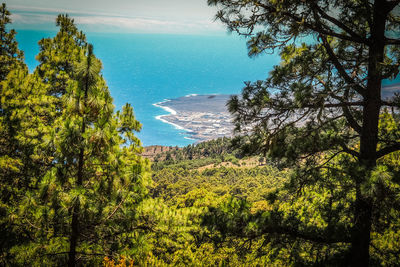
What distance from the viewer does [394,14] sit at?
13.6 ft

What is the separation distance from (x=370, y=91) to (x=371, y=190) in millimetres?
1459

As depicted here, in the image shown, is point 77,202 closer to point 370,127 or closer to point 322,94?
point 322,94

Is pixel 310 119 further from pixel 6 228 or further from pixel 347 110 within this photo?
pixel 6 228

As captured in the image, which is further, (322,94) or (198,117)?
(198,117)

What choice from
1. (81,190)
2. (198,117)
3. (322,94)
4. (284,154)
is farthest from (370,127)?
(198,117)

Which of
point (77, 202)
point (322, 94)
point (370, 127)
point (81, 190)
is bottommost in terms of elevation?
point (77, 202)

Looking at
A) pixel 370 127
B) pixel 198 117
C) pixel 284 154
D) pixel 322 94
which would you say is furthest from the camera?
pixel 198 117

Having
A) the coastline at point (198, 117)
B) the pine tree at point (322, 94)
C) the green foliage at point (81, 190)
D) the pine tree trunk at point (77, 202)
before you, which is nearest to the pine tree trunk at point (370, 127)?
the pine tree at point (322, 94)

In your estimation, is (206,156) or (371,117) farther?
(206,156)

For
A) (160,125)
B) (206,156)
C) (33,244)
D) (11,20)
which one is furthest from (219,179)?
(160,125)

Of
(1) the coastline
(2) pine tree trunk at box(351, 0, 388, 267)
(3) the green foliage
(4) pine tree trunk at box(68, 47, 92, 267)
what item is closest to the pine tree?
(2) pine tree trunk at box(351, 0, 388, 267)

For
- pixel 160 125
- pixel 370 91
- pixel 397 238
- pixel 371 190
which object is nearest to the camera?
pixel 371 190

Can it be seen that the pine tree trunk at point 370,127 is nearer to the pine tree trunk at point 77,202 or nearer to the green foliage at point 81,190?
the green foliage at point 81,190

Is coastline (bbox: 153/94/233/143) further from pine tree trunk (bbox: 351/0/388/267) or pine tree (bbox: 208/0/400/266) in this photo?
pine tree trunk (bbox: 351/0/388/267)
